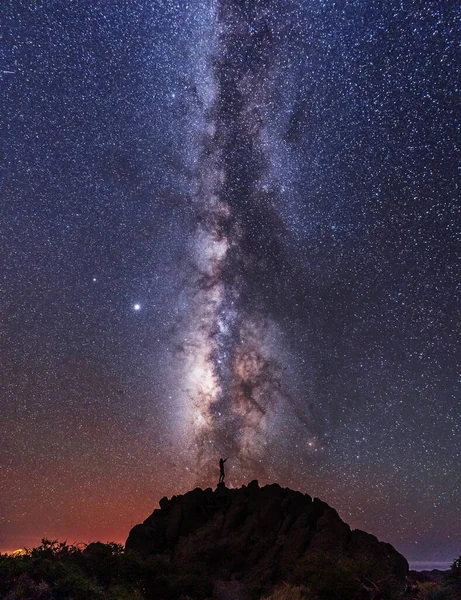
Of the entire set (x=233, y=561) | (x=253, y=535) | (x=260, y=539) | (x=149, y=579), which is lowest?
(x=149, y=579)

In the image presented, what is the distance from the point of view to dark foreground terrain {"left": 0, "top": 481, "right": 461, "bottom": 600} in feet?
61.7

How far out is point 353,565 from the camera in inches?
792

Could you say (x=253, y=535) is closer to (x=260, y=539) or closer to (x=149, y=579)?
(x=260, y=539)

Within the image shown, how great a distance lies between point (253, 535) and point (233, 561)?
1986 mm

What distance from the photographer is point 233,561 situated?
83.0 ft

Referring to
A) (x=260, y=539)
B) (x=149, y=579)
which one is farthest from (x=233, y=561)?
(x=149, y=579)

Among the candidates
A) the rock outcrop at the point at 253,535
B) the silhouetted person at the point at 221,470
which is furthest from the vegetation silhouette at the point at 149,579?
the silhouetted person at the point at 221,470

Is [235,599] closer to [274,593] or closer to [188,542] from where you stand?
[274,593]

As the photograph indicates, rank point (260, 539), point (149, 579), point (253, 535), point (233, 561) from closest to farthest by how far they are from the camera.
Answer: point (149, 579), point (233, 561), point (260, 539), point (253, 535)

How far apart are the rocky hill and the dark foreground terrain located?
2.3 inches

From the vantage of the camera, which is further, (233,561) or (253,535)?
(253,535)

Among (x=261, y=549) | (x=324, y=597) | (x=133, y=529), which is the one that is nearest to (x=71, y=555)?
(x=133, y=529)

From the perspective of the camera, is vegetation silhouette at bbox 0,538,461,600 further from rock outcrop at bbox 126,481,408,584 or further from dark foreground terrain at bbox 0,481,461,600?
rock outcrop at bbox 126,481,408,584

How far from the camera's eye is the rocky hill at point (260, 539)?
2238cm
